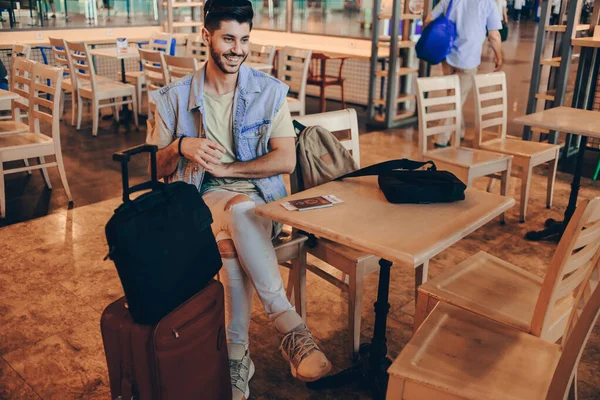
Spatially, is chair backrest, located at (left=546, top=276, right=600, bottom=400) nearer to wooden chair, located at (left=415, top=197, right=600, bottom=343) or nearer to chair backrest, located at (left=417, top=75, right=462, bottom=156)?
wooden chair, located at (left=415, top=197, right=600, bottom=343)

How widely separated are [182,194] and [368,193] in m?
0.66

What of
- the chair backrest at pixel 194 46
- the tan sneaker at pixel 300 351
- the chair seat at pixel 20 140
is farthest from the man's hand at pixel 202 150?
the chair backrest at pixel 194 46

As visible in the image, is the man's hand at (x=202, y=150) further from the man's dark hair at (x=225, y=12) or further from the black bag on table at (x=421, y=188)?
the black bag on table at (x=421, y=188)

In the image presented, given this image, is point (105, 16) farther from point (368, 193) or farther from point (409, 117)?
point (368, 193)

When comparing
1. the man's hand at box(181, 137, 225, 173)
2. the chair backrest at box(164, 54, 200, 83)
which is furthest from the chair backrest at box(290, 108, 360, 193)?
the chair backrest at box(164, 54, 200, 83)

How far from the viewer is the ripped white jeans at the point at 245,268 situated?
6.53 feet

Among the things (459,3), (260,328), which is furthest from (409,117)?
(260,328)

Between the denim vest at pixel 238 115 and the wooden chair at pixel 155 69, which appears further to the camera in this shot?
the wooden chair at pixel 155 69

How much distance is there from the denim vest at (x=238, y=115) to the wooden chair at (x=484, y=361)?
3.01 ft

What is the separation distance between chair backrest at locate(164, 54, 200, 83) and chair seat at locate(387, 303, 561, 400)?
394 cm

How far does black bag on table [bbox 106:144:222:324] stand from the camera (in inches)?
58.9

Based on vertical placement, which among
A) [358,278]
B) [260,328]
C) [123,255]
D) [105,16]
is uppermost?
[105,16]

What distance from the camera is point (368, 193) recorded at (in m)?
2.00

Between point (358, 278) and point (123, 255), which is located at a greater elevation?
point (123, 255)
